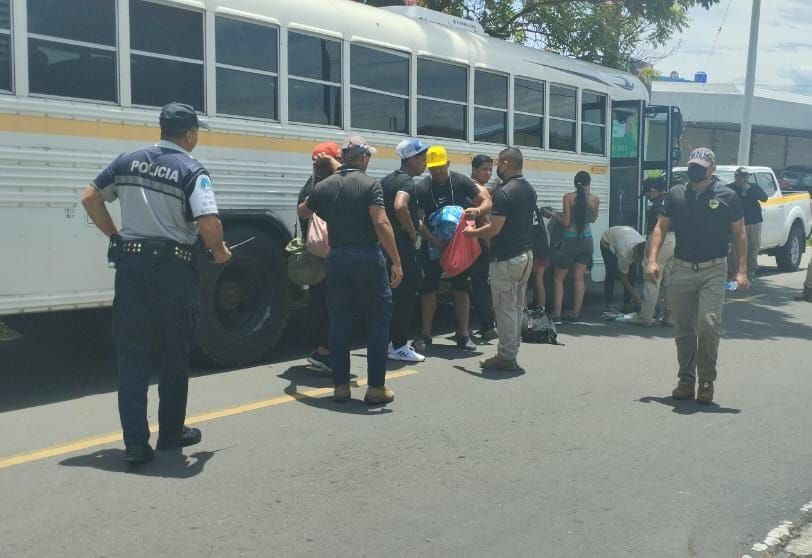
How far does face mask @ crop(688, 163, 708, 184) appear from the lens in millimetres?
7250

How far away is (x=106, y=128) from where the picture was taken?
23.3ft

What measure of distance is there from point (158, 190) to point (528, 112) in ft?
22.7

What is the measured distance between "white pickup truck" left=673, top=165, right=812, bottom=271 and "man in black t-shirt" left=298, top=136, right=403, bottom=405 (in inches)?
469

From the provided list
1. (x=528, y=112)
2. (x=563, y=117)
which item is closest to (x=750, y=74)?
(x=563, y=117)

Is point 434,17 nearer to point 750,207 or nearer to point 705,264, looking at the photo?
point 705,264

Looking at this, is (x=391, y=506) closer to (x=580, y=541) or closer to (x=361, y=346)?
(x=580, y=541)

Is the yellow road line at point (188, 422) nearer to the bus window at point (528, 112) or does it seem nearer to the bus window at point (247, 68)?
the bus window at point (247, 68)

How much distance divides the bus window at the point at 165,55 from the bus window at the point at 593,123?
628cm

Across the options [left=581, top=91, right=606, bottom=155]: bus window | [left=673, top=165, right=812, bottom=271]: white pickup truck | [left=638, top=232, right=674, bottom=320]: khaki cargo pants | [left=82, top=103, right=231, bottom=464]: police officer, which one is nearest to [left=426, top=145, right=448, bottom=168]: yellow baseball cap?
[left=638, top=232, right=674, bottom=320]: khaki cargo pants

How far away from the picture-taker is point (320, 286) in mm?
8148

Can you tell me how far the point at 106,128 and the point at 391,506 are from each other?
3815mm

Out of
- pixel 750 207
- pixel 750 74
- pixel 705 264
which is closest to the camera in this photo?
pixel 705 264

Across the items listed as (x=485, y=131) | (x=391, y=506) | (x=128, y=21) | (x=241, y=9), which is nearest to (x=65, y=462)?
(x=391, y=506)

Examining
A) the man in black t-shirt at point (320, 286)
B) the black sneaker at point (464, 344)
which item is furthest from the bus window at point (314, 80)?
the black sneaker at point (464, 344)
